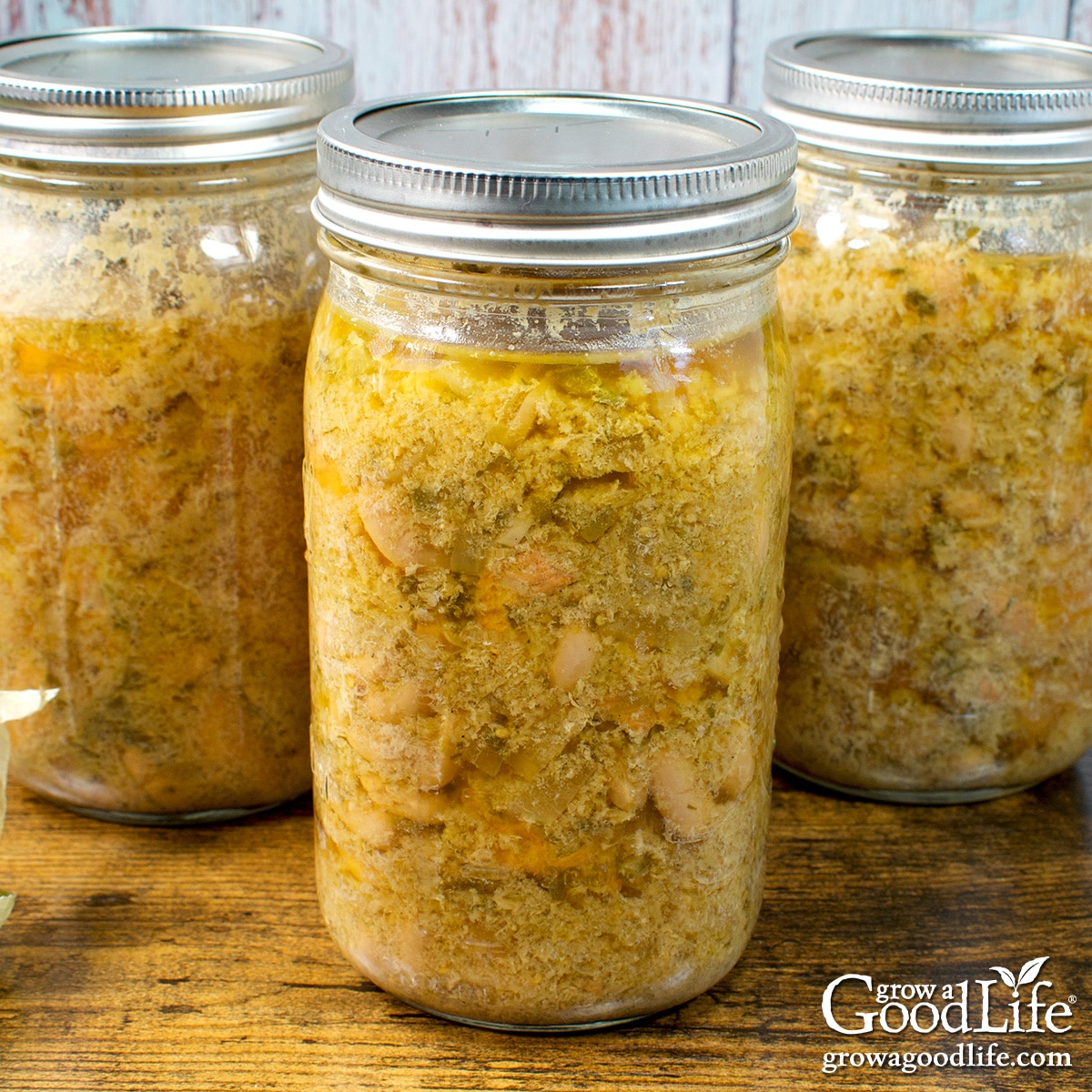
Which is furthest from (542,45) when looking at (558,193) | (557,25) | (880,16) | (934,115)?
(558,193)

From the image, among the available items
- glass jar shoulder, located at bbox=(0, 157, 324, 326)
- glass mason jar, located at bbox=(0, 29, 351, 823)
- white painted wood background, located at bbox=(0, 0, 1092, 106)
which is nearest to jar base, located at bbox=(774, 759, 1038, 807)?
glass mason jar, located at bbox=(0, 29, 351, 823)

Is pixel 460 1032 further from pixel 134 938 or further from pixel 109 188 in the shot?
pixel 109 188

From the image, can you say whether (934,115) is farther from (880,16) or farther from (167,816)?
(167,816)

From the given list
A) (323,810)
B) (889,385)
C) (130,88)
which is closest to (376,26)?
(130,88)

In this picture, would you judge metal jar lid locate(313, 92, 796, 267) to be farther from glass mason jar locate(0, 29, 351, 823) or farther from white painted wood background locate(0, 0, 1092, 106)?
white painted wood background locate(0, 0, 1092, 106)

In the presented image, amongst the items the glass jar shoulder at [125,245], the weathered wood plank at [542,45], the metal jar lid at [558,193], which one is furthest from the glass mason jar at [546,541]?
the weathered wood plank at [542,45]

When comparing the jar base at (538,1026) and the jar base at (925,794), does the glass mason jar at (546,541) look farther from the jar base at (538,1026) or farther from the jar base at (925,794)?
the jar base at (925,794)
